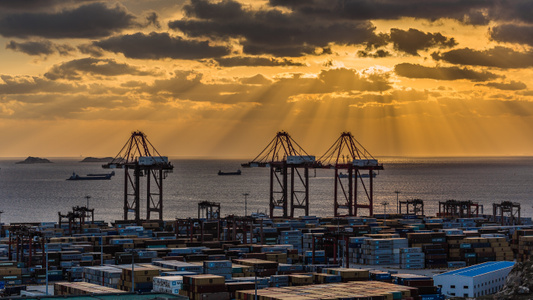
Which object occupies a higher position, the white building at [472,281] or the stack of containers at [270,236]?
the stack of containers at [270,236]

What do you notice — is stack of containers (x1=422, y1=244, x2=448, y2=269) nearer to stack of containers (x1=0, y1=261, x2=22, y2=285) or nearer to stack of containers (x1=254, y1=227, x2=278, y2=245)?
stack of containers (x1=254, y1=227, x2=278, y2=245)

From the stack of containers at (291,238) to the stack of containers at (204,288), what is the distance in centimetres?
4456

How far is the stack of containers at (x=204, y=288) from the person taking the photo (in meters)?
62.4

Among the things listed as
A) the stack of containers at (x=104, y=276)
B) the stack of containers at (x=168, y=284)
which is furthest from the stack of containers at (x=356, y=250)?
the stack of containers at (x=168, y=284)

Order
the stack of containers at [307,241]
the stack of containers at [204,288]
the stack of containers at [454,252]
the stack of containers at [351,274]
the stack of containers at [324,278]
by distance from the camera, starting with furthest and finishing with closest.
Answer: the stack of containers at [307,241] < the stack of containers at [454,252] < the stack of containers at [351,274] < the stack of containers at [324,278] < the stack of containers at [204,288]

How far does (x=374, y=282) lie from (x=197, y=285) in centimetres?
1494

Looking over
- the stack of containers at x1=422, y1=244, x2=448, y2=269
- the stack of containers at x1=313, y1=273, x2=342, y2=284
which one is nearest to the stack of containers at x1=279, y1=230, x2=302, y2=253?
the stack of containers at x1=422, y1=244, x2=448, y2=269

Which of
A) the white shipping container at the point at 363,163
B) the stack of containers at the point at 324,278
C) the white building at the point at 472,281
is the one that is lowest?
the white building at the point at 472,281

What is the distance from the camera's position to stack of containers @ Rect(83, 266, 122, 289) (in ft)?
230

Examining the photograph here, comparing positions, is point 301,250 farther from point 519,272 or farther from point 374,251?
point 519,272

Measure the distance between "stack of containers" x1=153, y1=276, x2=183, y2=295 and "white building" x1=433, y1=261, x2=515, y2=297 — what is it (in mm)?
26088

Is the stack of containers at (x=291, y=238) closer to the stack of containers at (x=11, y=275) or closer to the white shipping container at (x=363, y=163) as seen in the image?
the stack of containers at (x=11, y=275)

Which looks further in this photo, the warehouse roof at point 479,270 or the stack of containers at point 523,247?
the stack of containers at point 523,247

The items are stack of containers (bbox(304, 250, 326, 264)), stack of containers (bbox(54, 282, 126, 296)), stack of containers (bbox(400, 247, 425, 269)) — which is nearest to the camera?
stack of containers (bbox(54, 282, 126, 296))
